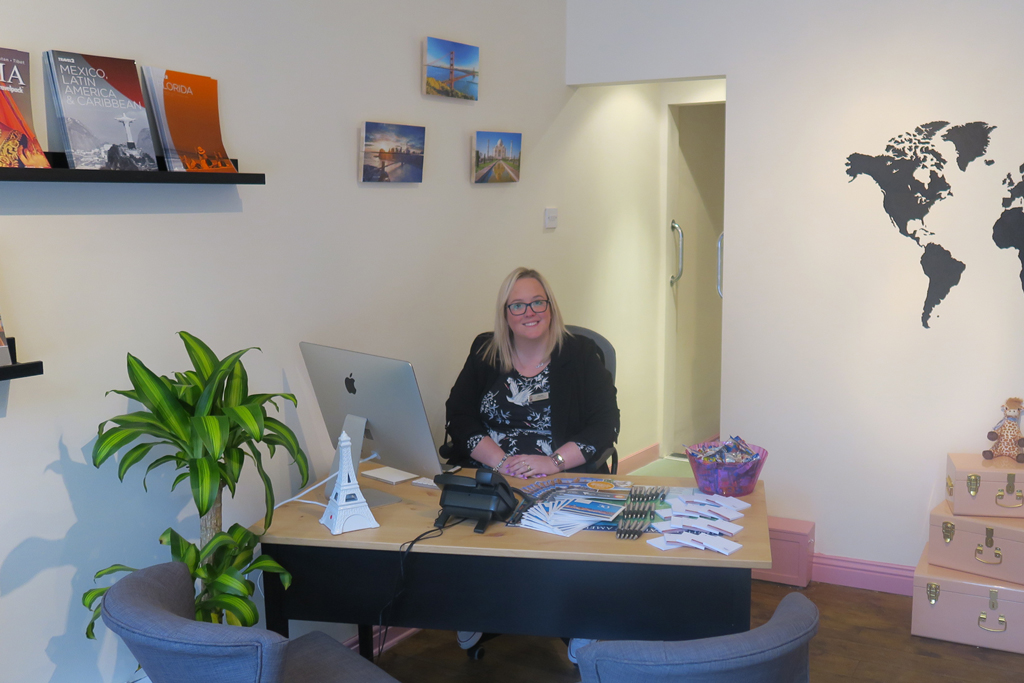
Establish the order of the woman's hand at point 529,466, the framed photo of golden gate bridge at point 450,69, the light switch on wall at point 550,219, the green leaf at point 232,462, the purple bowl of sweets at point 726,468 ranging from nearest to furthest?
the green leaf at point 232,462 → the purple bowl of sweets at point 726,468 → the woman's hand at point 529,466 → the framed photo of golden gate bridge at point 450,69 → the light switch on wall at point 550,219

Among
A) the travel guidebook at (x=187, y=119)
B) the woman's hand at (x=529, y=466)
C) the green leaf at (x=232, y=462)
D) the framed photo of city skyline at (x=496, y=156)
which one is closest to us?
the green leaf at (x=232, y=462)

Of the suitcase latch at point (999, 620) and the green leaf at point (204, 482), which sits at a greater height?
the green leaf at point (204, 482)

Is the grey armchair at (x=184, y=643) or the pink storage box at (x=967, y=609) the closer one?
the grey armchair at (x=184, y=643)

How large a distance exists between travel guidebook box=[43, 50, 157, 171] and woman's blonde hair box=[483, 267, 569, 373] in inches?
51.4

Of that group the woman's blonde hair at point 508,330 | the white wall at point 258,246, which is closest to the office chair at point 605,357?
the woman's blonde hair at point 508,330

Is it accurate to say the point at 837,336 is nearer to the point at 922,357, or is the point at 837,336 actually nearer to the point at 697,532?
the point at 922,357

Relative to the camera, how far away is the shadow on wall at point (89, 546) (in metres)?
2.03

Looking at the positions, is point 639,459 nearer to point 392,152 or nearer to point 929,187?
point 929,187

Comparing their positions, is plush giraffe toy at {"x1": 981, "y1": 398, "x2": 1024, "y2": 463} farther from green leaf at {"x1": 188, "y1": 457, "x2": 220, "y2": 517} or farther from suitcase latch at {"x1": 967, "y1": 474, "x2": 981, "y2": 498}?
green leaf at {"x1": 188, "y1": 457, "x2": 220, "y2": 517}

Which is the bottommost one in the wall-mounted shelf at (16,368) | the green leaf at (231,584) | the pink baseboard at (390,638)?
the pink baseboard at (390,638)

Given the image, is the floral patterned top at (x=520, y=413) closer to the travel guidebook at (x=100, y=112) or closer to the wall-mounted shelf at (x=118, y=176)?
the wall-mounted shelf at (x=118, y=176)

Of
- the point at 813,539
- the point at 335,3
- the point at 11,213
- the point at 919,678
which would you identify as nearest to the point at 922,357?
the point at 813,539

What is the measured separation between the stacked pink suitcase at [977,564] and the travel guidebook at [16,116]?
10.2 ft

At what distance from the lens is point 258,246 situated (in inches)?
102
